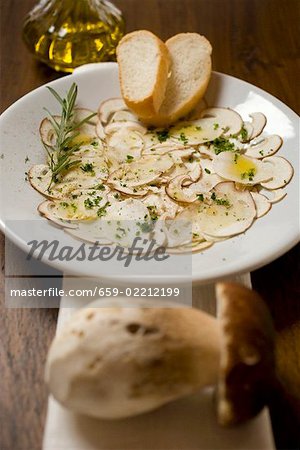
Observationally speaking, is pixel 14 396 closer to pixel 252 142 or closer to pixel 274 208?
pixel 274 208

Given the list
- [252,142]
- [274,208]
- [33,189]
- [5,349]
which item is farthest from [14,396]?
[252,142]

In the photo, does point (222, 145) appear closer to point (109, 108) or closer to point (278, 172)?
point (278, 172)

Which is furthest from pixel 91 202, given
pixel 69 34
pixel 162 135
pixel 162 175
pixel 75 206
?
pixel 69 34

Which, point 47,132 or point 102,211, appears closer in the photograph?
point 102,211

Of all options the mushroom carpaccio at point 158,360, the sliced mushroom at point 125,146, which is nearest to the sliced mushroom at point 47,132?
the sliced mushroom at point 125,146

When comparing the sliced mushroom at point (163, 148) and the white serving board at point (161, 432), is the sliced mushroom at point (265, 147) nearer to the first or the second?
the sliced mushroom at point (163, 148)
